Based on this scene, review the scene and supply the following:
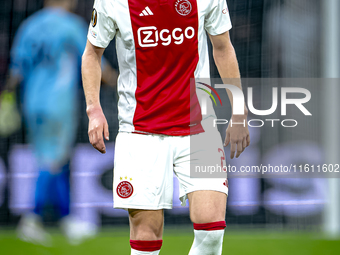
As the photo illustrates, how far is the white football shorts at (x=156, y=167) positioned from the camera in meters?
2.00

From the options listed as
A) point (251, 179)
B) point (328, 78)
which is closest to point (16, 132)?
point (251, 179)

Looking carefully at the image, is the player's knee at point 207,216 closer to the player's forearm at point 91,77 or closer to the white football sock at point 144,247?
the white football sock at point 144,247

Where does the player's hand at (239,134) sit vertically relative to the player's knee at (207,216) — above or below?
above

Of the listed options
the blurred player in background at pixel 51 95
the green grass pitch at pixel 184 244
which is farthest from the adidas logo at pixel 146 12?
the green grass pitch at pixel 184 244

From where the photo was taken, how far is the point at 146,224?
1998 millimetres

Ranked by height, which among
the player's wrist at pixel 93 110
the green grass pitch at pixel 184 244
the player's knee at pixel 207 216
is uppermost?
the player's wrist at pixel 93 110

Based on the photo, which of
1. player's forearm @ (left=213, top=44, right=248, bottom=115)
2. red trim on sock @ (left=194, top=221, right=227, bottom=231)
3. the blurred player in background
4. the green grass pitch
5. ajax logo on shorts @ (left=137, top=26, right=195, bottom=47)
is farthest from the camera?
the blurred player in background

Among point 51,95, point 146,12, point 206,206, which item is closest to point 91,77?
point 146,12

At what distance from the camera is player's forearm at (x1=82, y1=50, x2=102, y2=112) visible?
2.12 m

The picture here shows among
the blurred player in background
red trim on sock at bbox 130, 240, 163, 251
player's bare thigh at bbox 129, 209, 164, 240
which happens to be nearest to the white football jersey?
player's bare thigh at bbox 129, 209, 164, 240

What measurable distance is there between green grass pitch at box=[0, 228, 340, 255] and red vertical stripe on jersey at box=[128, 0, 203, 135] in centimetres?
176

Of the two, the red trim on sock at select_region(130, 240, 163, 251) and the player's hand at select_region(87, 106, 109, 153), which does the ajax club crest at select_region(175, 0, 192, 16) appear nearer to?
the player's hand at select_region(87, 106, 109, 153)

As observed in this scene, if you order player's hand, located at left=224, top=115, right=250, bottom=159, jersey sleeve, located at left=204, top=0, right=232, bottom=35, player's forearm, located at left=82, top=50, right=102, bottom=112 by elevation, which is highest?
jersey sleeve, located at left=204, top=0, right=232, bottom=35

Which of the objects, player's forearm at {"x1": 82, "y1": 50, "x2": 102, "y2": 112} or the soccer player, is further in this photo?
player's forearm at {"x1": 82, "y1": 50, "x2": 102, "y2": 112}
